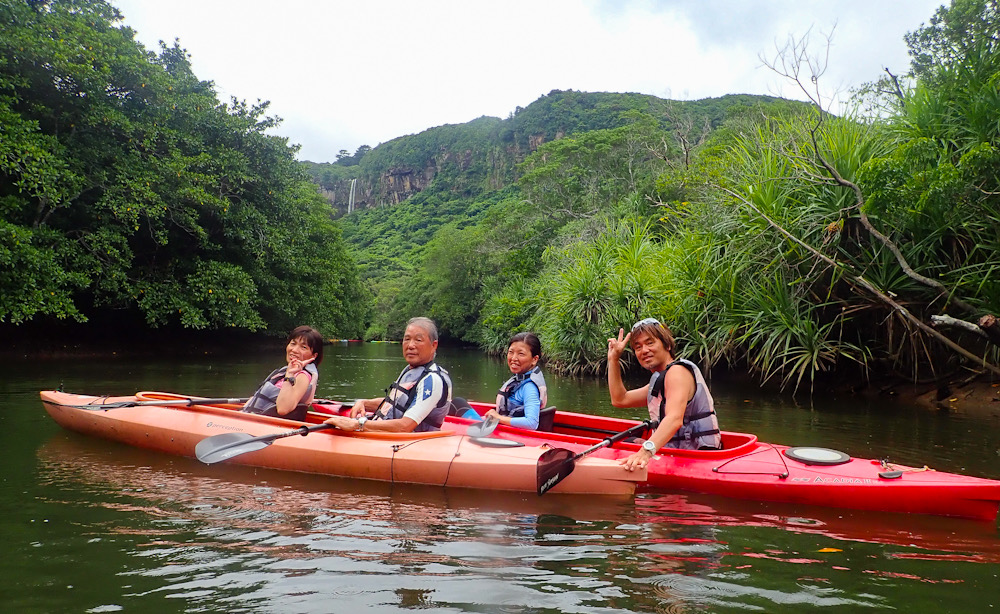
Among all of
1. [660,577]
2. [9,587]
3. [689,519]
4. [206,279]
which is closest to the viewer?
[9,587]

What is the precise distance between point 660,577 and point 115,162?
1360cm

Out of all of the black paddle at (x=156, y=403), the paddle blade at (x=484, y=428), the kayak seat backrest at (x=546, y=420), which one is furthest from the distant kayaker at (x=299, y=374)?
the kayak seat backrest at (x=546, y=420)

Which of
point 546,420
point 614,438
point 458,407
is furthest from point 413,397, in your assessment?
point 614,438

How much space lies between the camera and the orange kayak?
4160 mm

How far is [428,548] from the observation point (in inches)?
118

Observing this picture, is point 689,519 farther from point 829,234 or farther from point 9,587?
point 829,234

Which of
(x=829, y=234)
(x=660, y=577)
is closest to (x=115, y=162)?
(x=829, y=234)

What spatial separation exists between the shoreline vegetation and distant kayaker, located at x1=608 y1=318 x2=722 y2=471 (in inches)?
119

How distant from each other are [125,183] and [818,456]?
13005 mm

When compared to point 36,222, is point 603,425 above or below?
below

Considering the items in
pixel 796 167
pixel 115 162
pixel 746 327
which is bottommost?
pixel 746 327

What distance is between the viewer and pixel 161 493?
3975mm

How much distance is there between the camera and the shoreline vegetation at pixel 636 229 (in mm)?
7340

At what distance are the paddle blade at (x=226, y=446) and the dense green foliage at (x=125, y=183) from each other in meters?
8.14
